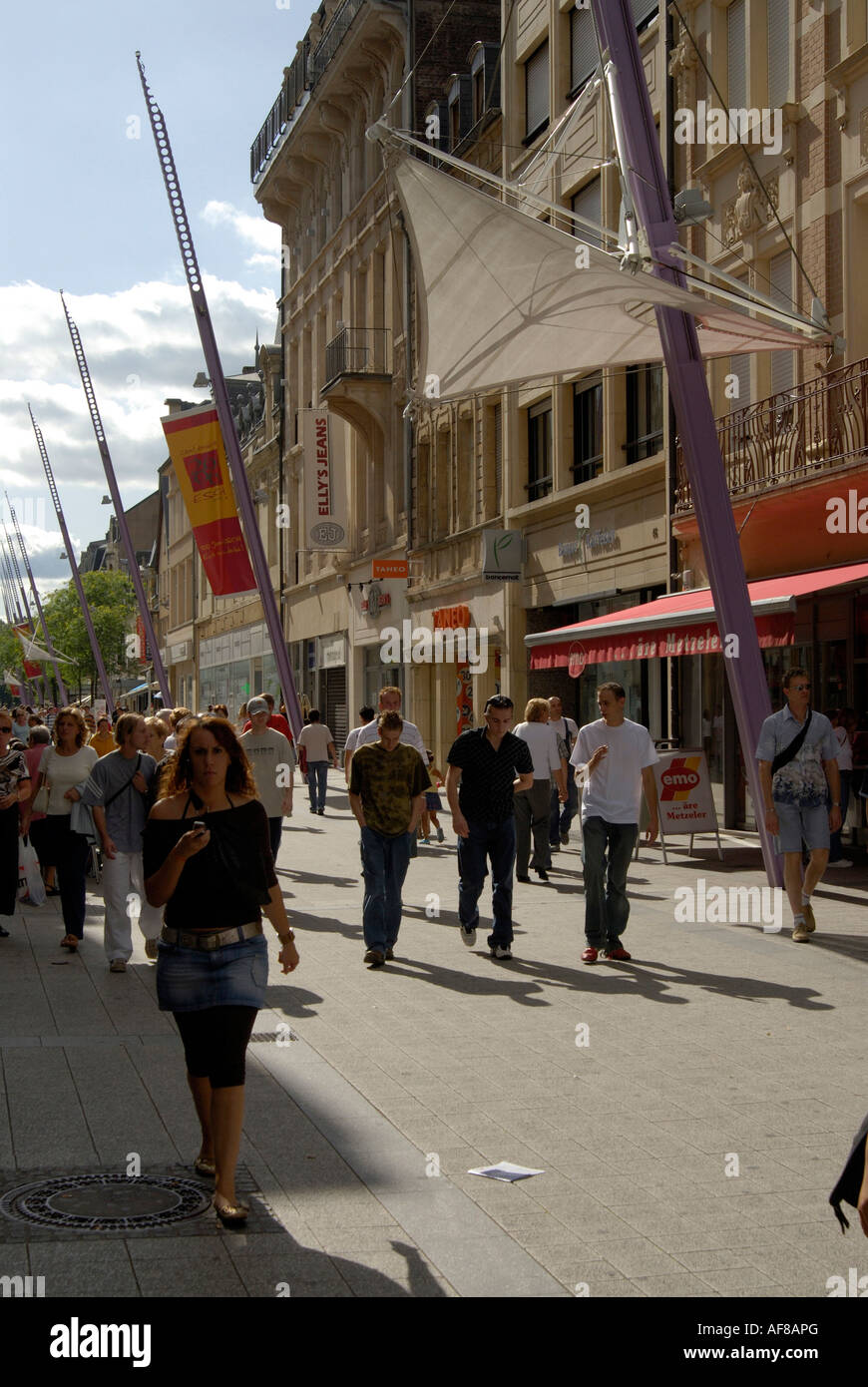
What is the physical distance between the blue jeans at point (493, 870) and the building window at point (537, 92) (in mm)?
20114

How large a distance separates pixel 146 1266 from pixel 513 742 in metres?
7.05

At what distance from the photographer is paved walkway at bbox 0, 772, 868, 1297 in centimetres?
474

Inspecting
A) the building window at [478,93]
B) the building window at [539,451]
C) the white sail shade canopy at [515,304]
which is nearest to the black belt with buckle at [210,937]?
the white sail shade canopy at [515,304]

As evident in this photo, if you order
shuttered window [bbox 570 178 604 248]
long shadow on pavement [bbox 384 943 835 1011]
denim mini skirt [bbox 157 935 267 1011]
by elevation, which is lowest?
long shadow on pavement [bbox 384 943 835 1011]

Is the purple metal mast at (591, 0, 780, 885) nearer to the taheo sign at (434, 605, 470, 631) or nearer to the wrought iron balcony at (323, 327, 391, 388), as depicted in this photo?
the taheo sign at (434, 605, 470, 631)

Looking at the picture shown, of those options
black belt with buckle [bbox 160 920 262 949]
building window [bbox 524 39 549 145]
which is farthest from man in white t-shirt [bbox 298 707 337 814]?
black belt with buckle [bbox 160 920 262 949]

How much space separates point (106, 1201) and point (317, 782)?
20842 mm

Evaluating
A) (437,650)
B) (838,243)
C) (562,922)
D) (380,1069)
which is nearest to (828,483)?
(838,243)

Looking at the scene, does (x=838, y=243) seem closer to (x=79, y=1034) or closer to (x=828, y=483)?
(x=828, y=483)

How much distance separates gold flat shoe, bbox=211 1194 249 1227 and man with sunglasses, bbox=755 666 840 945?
7.06 metres
